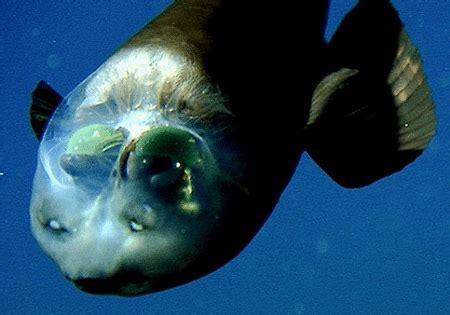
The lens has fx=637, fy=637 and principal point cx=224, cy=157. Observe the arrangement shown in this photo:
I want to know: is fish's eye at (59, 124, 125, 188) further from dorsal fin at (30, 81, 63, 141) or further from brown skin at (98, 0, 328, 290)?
dorsal fin at (30, 81, 63, 141)

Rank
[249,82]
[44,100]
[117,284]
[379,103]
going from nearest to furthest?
1. [117,284]
2. [249,82]
3. [44,100]
4. [379,103]

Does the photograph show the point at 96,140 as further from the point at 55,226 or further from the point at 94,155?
the point at 55,226

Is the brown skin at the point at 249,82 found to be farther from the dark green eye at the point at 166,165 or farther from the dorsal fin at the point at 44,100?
the dorsal fin at the point at 44,100

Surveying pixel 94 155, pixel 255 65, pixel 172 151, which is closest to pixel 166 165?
pixel 172 151

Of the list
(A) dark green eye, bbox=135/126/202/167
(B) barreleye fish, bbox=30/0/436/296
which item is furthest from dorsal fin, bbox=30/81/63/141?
(A) dark green eye, bbox=135/126/202/167

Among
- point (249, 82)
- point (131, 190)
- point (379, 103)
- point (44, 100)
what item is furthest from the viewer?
point (379, 103)

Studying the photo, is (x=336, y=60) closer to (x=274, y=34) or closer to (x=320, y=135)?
(x=320, y=135)
